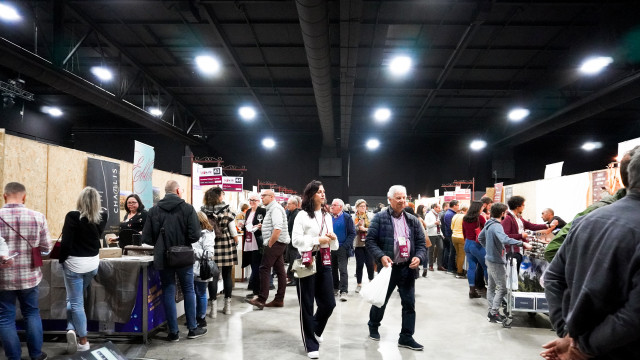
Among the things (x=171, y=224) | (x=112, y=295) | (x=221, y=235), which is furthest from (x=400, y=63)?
(x=112, y=295)

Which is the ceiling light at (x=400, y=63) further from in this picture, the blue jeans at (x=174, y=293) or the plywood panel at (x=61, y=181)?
the blue jeans at (x=174, y=293)

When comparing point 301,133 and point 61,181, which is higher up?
point 301,133

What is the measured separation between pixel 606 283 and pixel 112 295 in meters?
4.12

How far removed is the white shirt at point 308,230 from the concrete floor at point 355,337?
3.44 ft

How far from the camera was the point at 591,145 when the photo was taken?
17.3 m

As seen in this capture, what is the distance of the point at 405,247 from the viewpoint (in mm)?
3965

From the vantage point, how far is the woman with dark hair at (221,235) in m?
5.07

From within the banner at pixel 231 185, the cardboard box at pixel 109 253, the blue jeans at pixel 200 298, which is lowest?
the blue jeans at pixel 200 298

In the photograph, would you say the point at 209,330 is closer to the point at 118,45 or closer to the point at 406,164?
the point at 118,45

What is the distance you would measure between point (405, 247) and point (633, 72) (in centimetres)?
796

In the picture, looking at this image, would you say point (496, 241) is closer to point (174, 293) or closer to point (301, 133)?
point (174, 293)

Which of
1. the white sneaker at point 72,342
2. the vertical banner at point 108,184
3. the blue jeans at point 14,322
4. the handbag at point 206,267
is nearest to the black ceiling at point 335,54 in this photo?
the vertical banner at point 108,184

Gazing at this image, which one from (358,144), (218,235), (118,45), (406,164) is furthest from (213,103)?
(218,235)

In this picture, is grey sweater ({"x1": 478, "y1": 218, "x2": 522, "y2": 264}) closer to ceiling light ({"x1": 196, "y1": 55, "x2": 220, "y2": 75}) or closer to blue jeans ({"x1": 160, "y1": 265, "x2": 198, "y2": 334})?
blue jeans ({"x1": 160, "y1": 265, "x2": 198, "y2": 334})
